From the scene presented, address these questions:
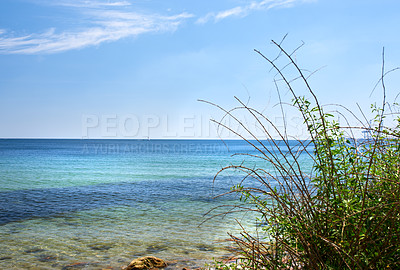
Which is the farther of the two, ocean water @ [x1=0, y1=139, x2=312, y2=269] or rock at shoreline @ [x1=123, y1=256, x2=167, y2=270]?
ocean water @ [x1=0, y1=139, x2=312, y2=269]

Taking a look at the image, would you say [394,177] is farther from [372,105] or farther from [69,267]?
[69,267]

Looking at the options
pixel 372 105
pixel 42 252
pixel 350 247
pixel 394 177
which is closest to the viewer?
pixel 350 247

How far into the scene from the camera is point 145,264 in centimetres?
702

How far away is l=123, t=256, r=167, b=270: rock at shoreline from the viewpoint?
22.7 feet

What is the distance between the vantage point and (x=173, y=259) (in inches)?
306

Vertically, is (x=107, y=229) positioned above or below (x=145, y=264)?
below

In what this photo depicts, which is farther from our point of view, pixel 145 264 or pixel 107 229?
pixel 107 229

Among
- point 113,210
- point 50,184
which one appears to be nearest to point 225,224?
point 113,210

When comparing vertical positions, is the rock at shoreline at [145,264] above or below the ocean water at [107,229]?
above

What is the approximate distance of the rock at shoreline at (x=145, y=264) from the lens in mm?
6934

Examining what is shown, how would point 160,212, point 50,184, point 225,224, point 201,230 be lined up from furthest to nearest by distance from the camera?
point 50,184 → point 160,212 → point 225,224 → point 201,230

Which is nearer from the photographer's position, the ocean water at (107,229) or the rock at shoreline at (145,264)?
the rock at shoreline at (145,264)

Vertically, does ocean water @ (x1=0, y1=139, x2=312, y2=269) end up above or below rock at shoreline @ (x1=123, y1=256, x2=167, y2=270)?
below

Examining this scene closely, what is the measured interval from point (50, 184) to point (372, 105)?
22.5 m
